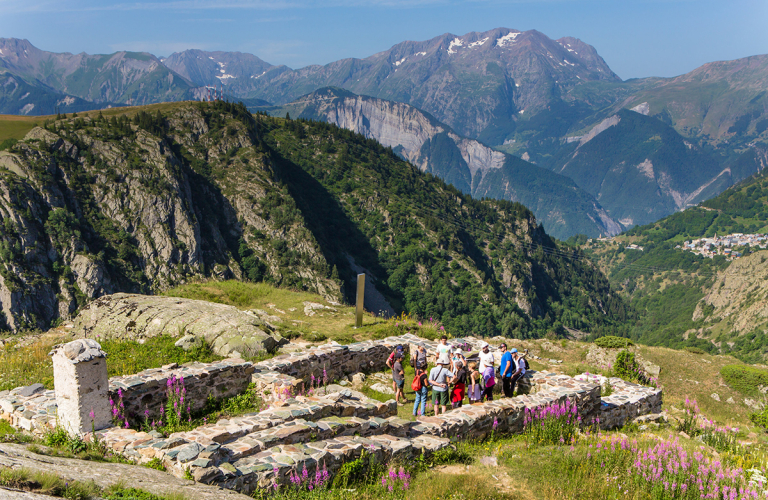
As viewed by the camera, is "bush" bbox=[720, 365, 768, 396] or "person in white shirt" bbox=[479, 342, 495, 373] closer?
"person in white shirt" bbox=[479, 342, 495, 373]

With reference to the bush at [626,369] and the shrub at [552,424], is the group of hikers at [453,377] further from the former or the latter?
the bush at [626,369]

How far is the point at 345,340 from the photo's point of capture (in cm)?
2288

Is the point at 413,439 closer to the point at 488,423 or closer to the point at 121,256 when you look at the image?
the point at 488,423

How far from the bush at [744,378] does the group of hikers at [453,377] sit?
770 inches

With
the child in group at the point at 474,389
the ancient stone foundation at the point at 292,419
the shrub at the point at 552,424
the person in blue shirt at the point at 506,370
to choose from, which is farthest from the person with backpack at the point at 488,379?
the shrub at the point at 552,424

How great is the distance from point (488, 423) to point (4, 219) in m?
92.0

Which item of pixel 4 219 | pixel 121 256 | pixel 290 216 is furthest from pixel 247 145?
pixel 4 219

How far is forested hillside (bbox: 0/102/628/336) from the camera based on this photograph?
8394 cm

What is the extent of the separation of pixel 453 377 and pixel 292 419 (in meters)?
5.77

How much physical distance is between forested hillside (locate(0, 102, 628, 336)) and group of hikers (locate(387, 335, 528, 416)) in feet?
250

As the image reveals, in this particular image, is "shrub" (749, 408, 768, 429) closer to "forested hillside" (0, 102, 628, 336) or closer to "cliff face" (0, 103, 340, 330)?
"cliff face" (0, 103, 340, 330)

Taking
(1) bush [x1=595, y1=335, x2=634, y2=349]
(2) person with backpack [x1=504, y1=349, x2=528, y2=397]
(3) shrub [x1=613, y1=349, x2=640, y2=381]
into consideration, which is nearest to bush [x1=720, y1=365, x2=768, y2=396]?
(1) bush [x1=595, y1=335, x2=634, y2=349]

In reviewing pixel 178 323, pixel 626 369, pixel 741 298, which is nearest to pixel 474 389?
pixel 626 369

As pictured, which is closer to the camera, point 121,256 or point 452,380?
point 452,380
